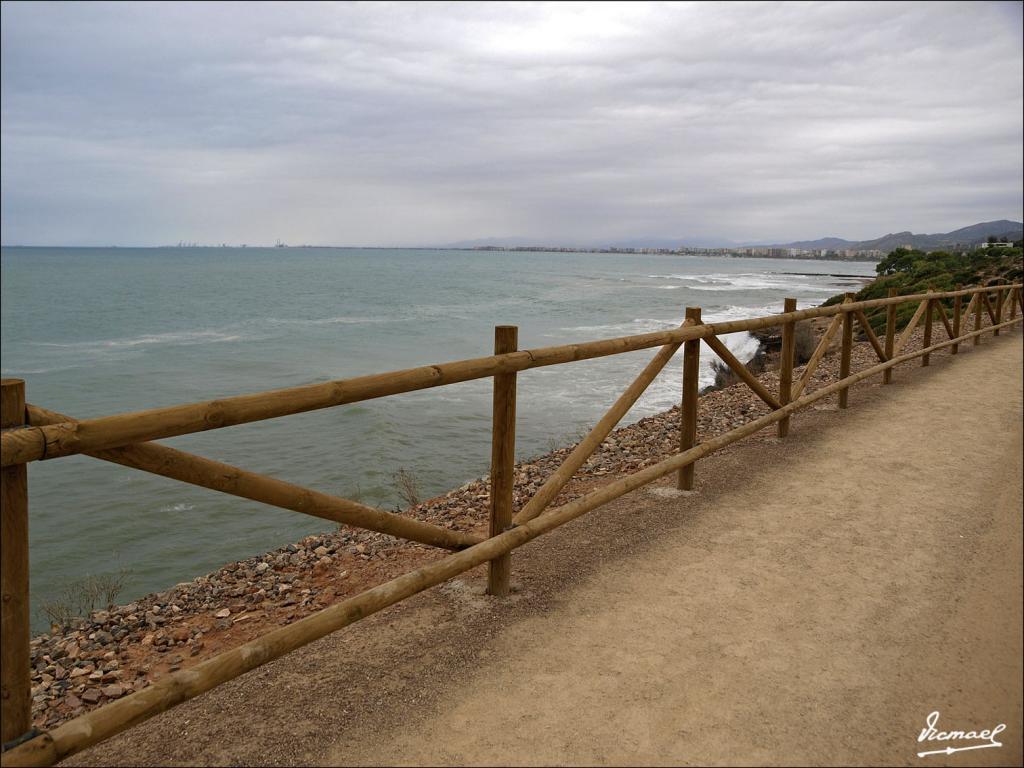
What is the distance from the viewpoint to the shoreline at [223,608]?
166 inches

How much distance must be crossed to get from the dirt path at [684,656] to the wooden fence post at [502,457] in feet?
0.59

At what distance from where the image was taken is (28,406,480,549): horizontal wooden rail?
2.40 m

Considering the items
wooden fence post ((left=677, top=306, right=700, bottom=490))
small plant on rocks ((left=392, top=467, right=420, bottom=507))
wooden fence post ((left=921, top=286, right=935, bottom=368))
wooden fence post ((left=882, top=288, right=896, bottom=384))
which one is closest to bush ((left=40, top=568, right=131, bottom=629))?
small plant on rocks ((left=392, top=467, right=420, bottom=507))

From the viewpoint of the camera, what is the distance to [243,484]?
8.78 feet

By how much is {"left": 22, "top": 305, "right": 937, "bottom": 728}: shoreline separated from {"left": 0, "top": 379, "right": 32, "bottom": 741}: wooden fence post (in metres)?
1.88

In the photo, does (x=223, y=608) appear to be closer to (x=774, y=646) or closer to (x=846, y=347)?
(x=774, y=646)

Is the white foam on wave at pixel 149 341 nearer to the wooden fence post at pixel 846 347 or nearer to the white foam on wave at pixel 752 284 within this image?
the wooden fence post at pixel 846 347

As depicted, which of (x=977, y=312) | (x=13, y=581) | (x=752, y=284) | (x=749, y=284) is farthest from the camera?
(x=752, y=284)

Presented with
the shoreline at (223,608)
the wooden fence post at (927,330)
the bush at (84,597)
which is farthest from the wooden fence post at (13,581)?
the wooden fence post at (927,330)

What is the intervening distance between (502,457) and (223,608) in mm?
2744

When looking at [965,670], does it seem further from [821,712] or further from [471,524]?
[471,524]

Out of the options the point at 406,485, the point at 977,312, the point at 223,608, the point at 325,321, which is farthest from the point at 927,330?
the point at 325,321

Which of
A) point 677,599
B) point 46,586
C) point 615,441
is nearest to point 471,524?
point 677,599

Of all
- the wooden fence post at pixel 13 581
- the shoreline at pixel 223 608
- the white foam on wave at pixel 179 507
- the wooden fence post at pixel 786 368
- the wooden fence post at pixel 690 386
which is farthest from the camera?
the white foam on wave at pixel 179 507
